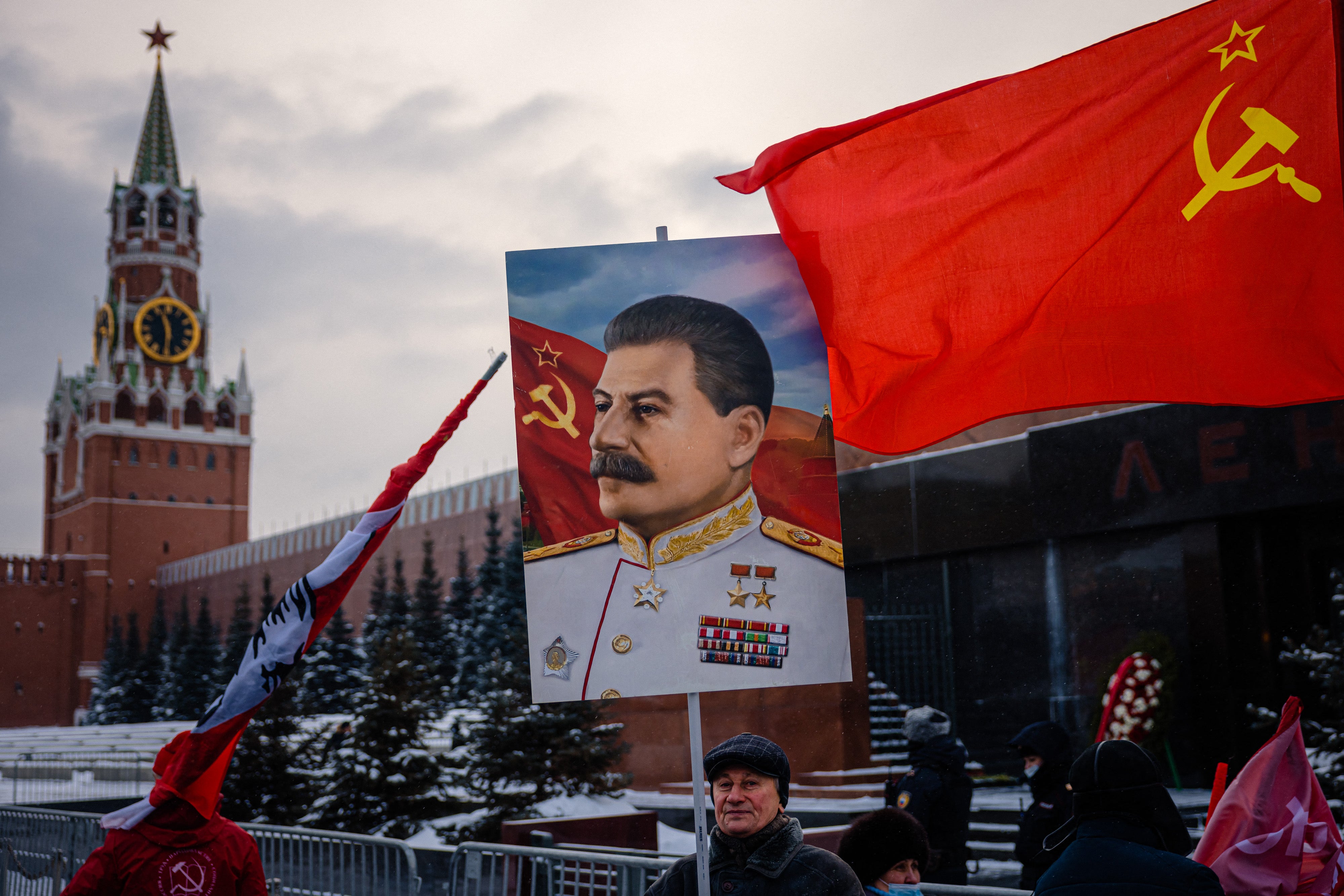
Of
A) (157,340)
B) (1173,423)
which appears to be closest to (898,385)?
(1173,423)

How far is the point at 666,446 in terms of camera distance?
326 centimetres

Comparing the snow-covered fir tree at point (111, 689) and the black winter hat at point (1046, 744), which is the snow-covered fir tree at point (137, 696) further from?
the black winter hat at point (1046, 744)

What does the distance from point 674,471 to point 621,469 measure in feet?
0.46

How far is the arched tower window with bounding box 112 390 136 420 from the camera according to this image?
7175 cm

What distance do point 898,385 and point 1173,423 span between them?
7181 millimetres

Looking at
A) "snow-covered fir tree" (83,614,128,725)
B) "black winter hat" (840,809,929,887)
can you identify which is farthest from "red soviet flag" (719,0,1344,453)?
"snow-covered fir tree" (83,614,128,725)

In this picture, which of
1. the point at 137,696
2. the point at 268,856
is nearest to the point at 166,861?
Result: the point at 268,856

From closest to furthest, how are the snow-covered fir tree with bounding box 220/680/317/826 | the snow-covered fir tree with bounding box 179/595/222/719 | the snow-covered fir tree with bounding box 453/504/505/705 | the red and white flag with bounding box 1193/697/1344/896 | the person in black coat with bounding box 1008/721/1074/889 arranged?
the red and white flag with bounding box 1193/697/1344/896, the person in black coat with bounding box 1008/721/1074/889, the snow-covered fir tree with bounding box 220/680/317/826, the snow-covered fir tree with bounding box 453/504/505/705, the snow-covered fir tree with bounding box 179/595/222/719

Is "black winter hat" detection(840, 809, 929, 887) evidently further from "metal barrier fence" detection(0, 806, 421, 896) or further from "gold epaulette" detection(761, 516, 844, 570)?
"metal barrier fence" detection(0, 806, 421, 896)

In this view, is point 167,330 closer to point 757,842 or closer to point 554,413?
point 554,413

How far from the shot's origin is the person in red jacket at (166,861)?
10.6 feet

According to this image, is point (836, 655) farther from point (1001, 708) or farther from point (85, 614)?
point (85, 614)

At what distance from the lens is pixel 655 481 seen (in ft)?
10.7

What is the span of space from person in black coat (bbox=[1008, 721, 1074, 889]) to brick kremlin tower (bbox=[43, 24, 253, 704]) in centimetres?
7086
